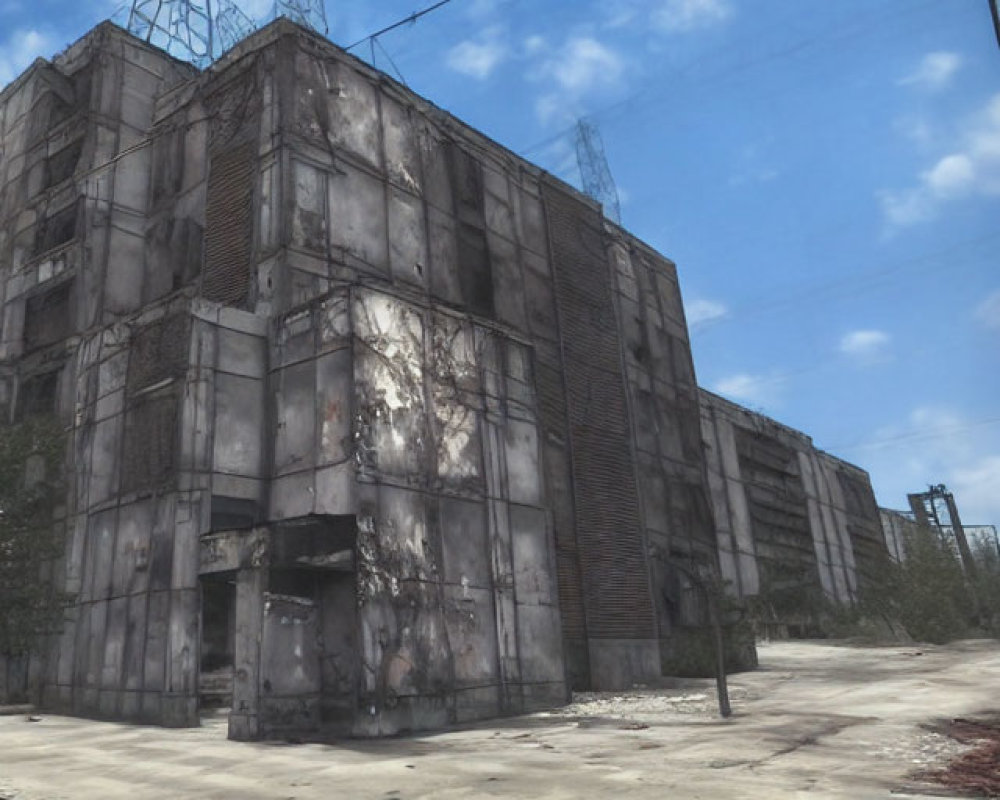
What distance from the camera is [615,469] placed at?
21922 millimetres

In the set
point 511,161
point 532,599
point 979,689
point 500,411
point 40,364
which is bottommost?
point 979,689

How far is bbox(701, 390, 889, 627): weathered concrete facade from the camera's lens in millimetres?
31203

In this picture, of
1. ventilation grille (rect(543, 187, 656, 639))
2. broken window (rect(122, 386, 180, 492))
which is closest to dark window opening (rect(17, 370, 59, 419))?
broken window (rect(122, 386, 180, 492))

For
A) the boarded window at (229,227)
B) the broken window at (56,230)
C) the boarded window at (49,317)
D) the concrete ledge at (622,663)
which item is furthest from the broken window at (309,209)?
the concrete ledge at (622,663)

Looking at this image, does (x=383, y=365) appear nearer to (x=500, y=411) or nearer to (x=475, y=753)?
(x=500, y=411)

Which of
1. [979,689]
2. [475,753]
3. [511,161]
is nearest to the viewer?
[475,753]

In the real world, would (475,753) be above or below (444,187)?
below

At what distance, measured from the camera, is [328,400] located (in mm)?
13750

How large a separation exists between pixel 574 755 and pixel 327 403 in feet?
25.3

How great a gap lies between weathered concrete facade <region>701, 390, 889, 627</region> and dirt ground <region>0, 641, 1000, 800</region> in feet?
55.2

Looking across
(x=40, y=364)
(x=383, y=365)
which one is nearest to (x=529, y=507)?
(x=383, y=365)

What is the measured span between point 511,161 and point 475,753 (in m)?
18.3

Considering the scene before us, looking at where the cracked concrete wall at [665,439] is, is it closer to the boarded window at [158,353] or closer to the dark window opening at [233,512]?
the dark window opening at [233,512]

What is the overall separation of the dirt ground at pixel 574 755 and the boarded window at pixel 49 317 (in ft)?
39.0
